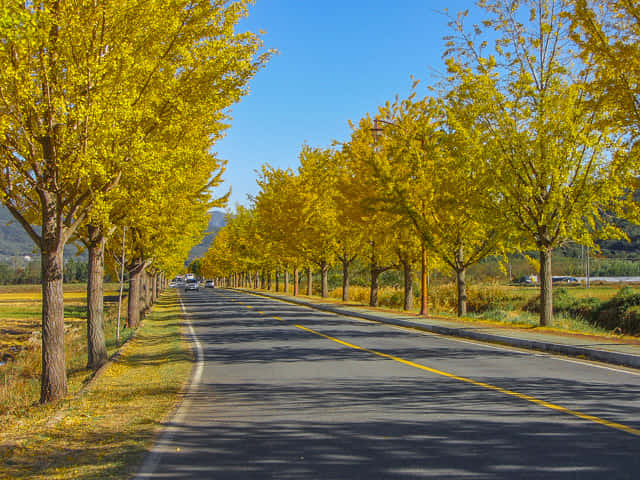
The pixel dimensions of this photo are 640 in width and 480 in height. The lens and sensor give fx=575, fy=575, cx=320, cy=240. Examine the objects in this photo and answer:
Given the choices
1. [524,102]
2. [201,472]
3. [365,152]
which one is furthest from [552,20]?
[201,472]

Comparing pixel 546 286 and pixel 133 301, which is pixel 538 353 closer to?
pixel 546 286

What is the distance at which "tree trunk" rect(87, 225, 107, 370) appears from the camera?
1386 cm

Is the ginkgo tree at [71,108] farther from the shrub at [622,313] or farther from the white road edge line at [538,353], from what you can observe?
the shrub at [622,313]

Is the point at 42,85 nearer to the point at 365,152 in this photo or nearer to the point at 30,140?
the point at 30,140

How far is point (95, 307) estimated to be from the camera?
14172 millimetres

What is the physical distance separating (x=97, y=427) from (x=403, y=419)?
3.81 meters

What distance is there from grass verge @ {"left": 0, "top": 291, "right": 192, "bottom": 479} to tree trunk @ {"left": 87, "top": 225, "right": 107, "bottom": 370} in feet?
4.82

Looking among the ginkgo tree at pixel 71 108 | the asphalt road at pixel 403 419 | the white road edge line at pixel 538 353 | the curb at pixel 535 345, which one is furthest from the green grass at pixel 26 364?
the curb at pixel 535 345

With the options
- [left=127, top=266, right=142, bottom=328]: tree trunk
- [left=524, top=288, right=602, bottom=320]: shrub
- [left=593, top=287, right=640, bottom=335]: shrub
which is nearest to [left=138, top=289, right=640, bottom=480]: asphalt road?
[left=127, top=266, right=142, bottom=328]: tree trunk

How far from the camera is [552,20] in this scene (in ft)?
68.3

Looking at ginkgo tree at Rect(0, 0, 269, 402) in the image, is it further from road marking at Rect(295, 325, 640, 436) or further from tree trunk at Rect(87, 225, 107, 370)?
road marking at Rect(295, 325, 640, 436)

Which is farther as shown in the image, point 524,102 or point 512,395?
point 524,102

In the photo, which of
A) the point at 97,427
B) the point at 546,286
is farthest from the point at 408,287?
the point at 97,427

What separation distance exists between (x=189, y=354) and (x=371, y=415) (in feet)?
26.3
